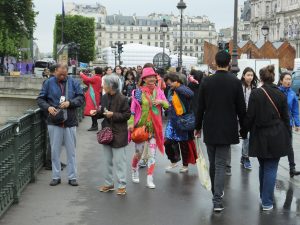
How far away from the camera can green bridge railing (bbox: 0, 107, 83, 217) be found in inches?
277

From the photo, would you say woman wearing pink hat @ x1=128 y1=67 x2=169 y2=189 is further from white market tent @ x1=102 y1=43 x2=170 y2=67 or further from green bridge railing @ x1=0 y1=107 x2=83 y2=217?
white market tent @ x1=102 y1=43 x2=170 y2=67

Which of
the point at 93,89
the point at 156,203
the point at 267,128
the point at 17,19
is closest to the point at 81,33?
the point at 17,19

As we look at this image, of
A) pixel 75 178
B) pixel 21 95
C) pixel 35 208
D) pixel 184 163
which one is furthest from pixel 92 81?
pixel 21 95

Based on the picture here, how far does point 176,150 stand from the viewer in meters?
10.4

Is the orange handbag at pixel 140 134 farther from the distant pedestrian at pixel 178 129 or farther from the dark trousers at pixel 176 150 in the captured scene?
the dark trousers at pixel 176 150

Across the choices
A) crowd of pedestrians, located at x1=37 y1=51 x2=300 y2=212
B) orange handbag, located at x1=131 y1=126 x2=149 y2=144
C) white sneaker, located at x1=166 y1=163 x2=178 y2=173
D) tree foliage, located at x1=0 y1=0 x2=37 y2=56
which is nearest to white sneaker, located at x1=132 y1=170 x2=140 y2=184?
crowd of pedestrians, located at x1=37 y1=51 x2=300 y2=212

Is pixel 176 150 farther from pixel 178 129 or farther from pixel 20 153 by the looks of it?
pixel 20 153

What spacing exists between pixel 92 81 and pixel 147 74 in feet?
23.2

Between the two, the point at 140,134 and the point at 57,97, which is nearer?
the point at 57,97

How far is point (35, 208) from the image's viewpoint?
7.48m

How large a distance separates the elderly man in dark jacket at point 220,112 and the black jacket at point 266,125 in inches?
6.2

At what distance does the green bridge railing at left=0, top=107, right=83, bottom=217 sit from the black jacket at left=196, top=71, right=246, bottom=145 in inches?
91.7

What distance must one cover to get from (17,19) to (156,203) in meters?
52.9

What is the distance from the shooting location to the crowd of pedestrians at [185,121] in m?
7.28
